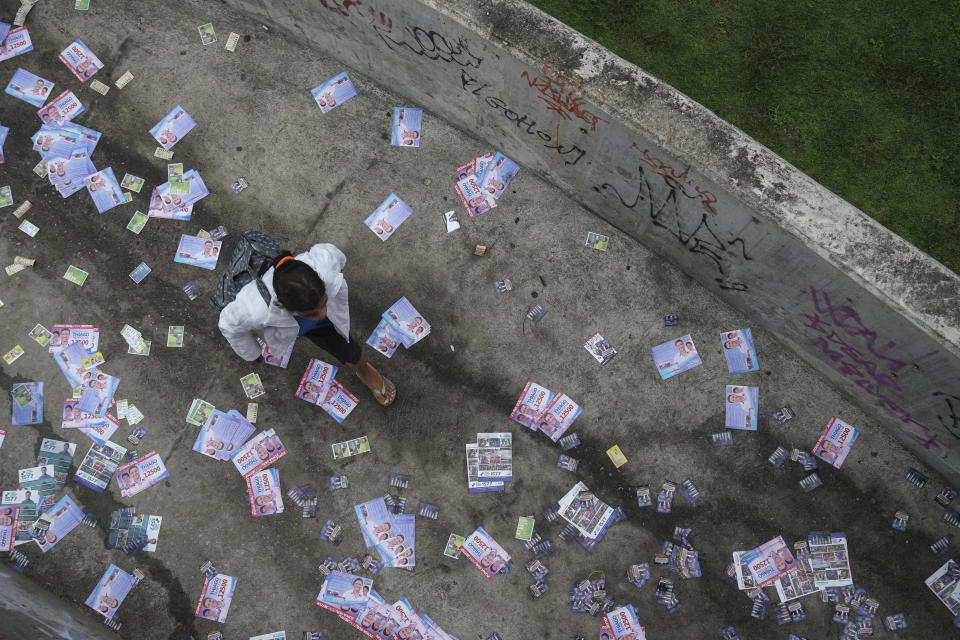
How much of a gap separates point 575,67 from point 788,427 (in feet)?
10.7

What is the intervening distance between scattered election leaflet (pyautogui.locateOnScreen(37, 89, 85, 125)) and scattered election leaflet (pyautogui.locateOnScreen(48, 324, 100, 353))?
77.7 inches

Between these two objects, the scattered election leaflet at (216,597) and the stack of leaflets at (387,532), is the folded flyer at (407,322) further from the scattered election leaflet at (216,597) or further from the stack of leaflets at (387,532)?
the scattered election leaflet at (216,597)

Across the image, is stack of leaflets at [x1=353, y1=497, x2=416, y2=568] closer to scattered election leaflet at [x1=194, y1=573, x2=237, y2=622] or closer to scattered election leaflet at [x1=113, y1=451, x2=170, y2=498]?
scattered election leaflet at [x1=194, y1=573, x2=237, y2=622]

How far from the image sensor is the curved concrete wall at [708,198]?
4.17 metres

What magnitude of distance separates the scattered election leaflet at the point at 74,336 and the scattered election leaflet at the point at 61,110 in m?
1.97

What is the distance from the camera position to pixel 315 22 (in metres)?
5.63

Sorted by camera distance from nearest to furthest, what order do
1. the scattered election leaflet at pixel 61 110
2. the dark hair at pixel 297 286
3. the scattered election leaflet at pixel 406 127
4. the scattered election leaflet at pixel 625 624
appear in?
1. the dark hair at pixel 297 286
2. the scattered election leaflet at pixel 625 624
3. the scattered election leaflet at pixel 406 127
4. the scattered election leaflet at pixel 61 110

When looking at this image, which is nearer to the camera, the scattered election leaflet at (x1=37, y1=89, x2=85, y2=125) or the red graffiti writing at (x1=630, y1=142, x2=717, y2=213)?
the red graffiti writing at (x1=630, y1=142, x2=717, y2=213)

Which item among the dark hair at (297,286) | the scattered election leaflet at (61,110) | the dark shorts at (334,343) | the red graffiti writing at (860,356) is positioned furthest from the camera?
the scattered election leaflet at (61,110)

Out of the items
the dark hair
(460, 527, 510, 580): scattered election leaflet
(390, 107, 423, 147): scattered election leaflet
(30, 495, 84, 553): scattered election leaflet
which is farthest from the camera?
(390, 107, 423, 147): scattered election leaflet

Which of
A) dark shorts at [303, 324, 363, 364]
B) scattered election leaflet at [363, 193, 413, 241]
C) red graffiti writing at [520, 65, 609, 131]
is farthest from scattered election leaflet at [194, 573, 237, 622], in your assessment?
red graffiti writing at [520, 65, 609, 131]

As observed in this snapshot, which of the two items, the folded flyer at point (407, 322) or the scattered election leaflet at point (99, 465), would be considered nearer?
the scattered election leaflet at point (99, 465)

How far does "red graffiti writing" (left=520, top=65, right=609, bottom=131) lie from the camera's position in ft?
14.7

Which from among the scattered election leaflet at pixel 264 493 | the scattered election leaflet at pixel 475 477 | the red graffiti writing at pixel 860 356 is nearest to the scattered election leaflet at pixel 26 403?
the scattered election leaflet at pixel 264 493
